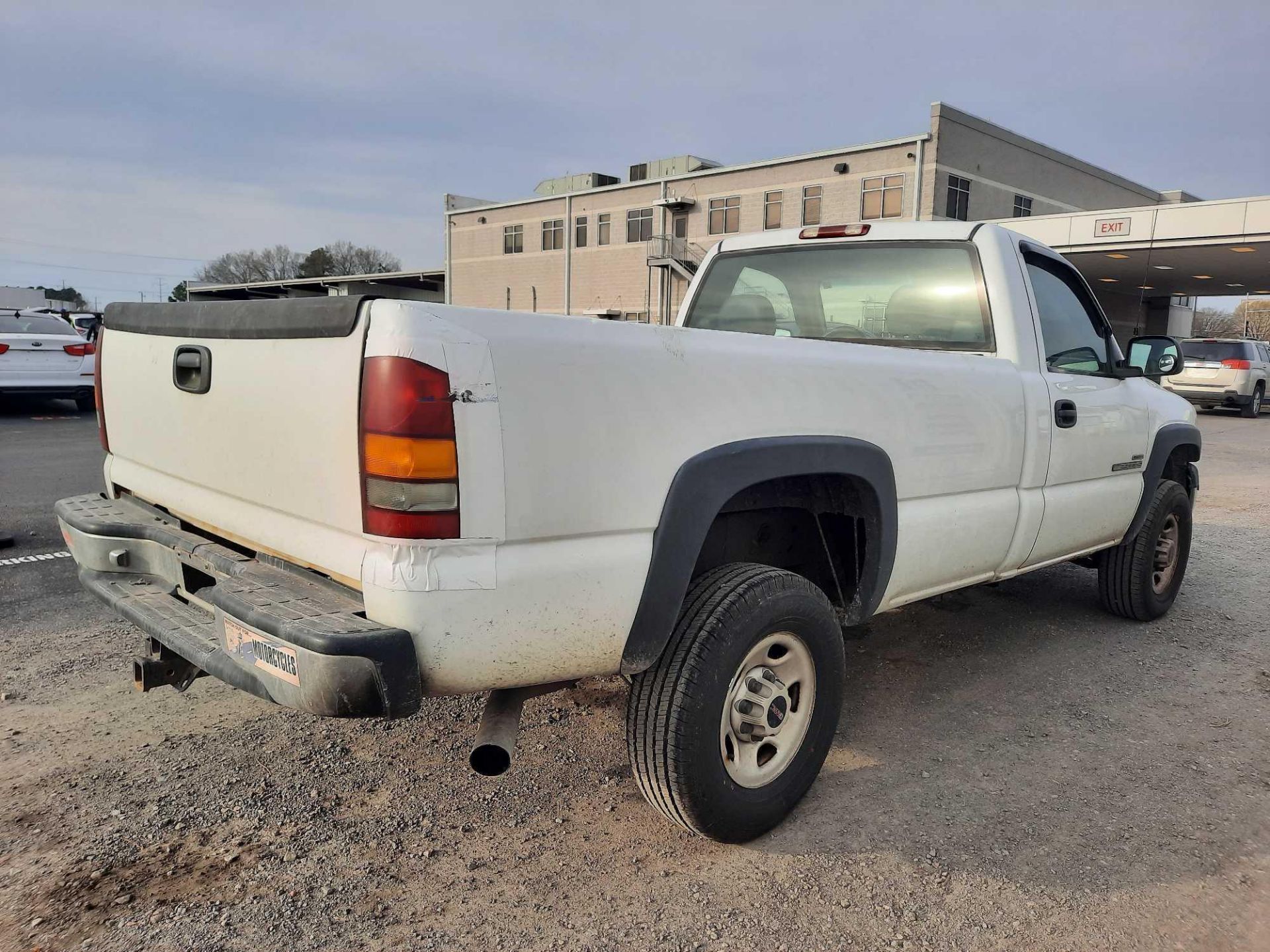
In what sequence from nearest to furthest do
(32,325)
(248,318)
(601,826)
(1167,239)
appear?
(248,318)
(601,826)
(32,325)
(1167,239)

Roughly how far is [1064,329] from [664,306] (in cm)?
4157

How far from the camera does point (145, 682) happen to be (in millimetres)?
2736

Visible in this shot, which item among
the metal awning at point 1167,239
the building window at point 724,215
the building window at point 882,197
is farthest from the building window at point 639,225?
the metal awning at point 1167,239

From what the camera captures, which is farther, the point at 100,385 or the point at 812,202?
the point at 812,202

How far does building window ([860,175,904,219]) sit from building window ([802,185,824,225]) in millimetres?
2024

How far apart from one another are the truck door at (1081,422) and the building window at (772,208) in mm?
39837

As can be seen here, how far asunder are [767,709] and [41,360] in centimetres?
1337

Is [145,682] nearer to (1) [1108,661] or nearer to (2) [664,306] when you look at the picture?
(1) [1108,661]

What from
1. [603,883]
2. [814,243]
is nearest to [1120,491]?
[814,243]

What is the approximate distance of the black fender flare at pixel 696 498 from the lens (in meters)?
2.34

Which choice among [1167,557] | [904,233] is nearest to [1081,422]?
[904,233]

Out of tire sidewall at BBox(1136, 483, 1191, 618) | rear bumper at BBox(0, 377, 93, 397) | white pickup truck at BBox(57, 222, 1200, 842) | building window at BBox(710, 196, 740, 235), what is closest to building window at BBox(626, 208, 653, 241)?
building window at BBox(710, 196, 740, 235)

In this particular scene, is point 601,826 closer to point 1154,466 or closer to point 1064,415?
point 1064,415

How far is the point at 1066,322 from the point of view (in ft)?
14.1
